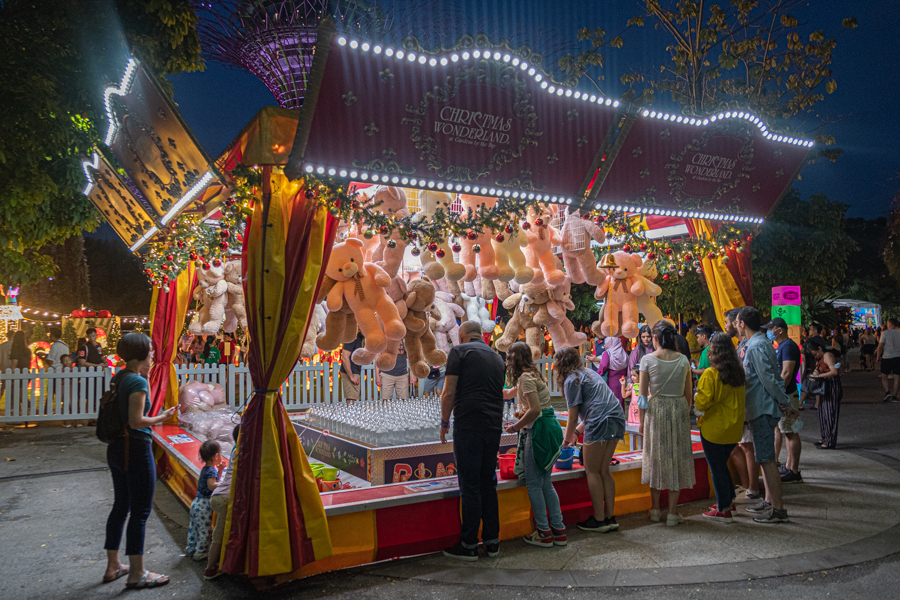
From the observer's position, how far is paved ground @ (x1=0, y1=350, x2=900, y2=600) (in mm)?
3945

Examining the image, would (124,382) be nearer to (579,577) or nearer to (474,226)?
(474,226)

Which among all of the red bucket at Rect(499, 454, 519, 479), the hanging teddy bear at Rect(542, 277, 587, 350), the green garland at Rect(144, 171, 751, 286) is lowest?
the red bucket at Rect(499, 454, 519, 479)

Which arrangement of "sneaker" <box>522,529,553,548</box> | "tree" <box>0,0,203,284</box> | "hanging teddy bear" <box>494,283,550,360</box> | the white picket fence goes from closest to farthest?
"sneaker" <box>522,529,553,548</box>
"hanging teddy bear" <box>494,283,550,360</box>
"tree" <box>0,0,203,284</box>
the white picket fence

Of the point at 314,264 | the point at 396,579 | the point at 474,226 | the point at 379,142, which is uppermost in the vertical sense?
the point at 379,142

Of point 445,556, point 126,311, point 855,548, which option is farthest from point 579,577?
point 126,311

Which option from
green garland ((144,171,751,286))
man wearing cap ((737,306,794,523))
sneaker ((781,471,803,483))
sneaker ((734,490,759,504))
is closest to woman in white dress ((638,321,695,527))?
man wearing cap ((737,306,794,523))

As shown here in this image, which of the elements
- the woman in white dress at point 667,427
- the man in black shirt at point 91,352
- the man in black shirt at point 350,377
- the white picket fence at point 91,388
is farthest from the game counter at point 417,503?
the man in black shirt at point 91,352

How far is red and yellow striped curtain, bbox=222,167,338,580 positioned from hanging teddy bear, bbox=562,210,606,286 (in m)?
2.95

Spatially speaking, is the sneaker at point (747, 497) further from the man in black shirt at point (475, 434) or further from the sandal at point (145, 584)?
the sandal at point (145, 584)

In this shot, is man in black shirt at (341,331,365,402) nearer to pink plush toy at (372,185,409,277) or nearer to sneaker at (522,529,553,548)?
pink plush toy at (372,185,409,277)

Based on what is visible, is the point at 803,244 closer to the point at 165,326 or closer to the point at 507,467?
the point at 507,467

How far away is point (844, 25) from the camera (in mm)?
8984

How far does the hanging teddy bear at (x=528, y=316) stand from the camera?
22.5ft

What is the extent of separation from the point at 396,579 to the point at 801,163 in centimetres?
617
